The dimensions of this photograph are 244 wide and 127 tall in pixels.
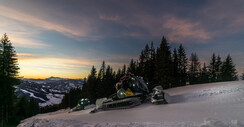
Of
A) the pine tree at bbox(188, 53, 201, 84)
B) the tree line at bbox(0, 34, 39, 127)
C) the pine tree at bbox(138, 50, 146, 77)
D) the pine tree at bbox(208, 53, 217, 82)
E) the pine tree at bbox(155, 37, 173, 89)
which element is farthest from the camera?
the pine tree at bbox(188, 53, 201, 84)

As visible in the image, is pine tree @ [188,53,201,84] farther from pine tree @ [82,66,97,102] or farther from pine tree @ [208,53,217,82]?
pine tree @ [82,66,97,102]

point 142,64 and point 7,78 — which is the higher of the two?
point 142,64

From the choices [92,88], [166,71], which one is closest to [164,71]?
[166,71]

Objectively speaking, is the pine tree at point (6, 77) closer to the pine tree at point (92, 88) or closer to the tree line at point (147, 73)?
the tree line at point (147, 73)

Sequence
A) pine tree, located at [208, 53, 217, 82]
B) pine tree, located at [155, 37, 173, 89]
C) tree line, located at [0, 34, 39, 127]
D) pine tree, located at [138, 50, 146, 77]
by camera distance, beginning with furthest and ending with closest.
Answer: pine tree, located at [208, 53, 217, 82]
pine tree, located at [138, 50, 146, 77]
pine tree, located at [155, 37, 173, 89]
tree line, located at [0, 34, 39, 127]

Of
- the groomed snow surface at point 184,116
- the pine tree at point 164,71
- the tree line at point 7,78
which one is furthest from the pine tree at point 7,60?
the pine tree at point 164,71

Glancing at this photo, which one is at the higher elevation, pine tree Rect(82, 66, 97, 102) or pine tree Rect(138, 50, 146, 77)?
pine tree Rect(138, 50, 146, 77)

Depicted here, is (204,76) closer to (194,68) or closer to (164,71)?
(194,68)

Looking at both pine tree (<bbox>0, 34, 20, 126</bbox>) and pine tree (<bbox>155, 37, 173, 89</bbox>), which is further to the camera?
pine tree (<bbox>155, 37, 173, 89</bbox>)

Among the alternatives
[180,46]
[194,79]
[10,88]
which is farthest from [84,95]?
[194,79]

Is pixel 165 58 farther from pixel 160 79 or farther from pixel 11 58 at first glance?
pixel 11 58

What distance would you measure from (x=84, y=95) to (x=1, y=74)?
123ft

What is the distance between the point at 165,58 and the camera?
3703cm

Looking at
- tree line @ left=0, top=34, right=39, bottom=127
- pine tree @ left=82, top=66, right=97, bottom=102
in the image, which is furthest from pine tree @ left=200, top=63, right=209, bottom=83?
tree line @ left=0, top=34, right=39, bottom=127
